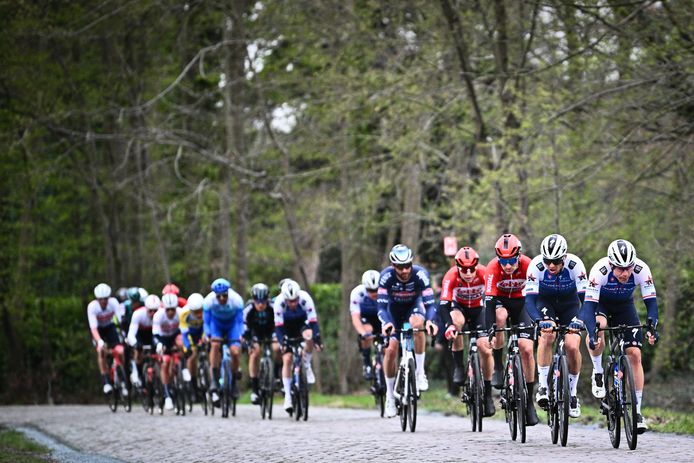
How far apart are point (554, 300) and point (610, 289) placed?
2.56 feet

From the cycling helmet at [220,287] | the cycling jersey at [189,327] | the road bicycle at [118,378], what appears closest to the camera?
the cycling helmet at [220,287]

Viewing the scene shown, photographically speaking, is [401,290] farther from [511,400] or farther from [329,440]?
[511,400]

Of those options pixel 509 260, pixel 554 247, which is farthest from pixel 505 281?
pixel 554 247

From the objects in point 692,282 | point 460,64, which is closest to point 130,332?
point 460,64

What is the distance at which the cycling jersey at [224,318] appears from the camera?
72.2ft

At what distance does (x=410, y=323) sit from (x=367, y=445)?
9.75ft

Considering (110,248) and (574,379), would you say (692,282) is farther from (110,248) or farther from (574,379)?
(110,248)

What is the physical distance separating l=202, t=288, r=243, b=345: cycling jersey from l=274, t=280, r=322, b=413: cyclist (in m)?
2.01

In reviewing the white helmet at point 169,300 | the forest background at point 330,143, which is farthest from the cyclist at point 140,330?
the forest background at point 330,143

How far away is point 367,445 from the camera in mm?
14406

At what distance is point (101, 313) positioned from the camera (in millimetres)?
25781

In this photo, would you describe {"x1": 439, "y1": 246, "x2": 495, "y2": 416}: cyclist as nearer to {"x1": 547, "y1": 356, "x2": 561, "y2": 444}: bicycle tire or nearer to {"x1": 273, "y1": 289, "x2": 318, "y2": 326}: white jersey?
{"x1": 547, "y1": 356, "x2": 561, "y2": 444}: bicycle tire

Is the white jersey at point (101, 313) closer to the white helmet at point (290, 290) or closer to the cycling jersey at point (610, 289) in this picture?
the white helmet at point (290, 290)

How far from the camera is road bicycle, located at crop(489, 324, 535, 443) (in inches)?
546
